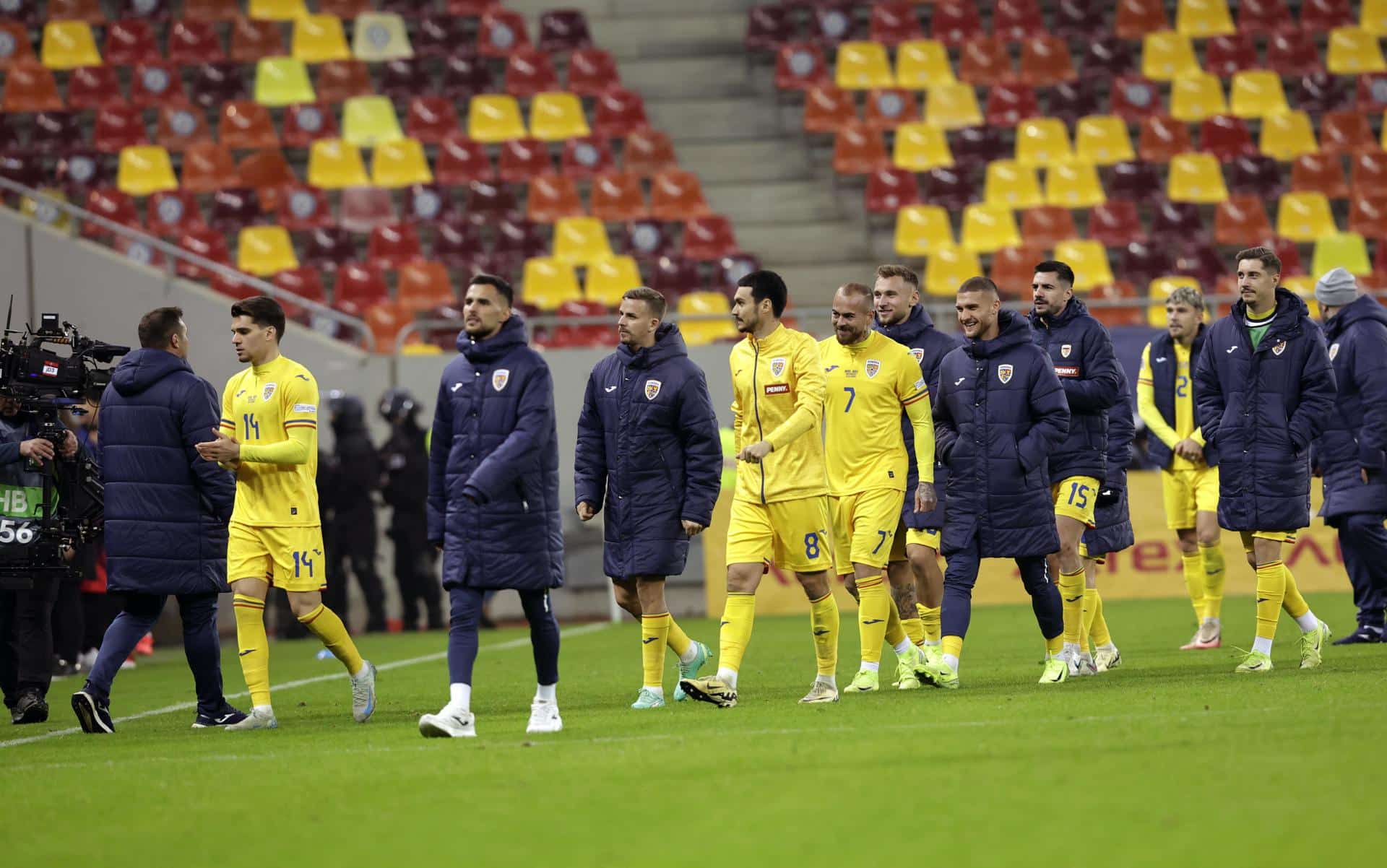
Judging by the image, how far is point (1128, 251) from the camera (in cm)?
2164

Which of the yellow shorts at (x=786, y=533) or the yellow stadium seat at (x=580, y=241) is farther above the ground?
the yellow stadium seat at (x=580, y=241)

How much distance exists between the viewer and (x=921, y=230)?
22141 mm

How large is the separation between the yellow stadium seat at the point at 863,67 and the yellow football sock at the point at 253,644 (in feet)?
55.0


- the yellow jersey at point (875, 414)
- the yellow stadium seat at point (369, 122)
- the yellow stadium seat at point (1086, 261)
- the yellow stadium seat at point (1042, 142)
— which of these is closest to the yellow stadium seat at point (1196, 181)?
the yellow stadium seat at point (1042, 142)

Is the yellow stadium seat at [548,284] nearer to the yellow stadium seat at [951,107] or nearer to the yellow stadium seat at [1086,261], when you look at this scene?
the yellow stadium seat at [951,107]

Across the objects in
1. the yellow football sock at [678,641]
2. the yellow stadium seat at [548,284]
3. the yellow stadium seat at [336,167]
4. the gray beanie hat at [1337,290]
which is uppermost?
the yellow stadium seat at [336,167]

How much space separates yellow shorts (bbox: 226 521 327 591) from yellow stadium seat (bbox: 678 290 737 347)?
31.2ft

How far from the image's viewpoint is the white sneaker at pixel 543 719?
8.27m

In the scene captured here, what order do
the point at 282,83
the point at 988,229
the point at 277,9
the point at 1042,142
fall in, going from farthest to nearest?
the point at 277,9 → the point at 282,83 → the point at 1042,142 → the point at 988,229

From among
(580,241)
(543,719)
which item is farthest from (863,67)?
(543,719)

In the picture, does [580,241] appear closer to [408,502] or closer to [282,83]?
[408,502]

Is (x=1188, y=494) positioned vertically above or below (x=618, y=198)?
below

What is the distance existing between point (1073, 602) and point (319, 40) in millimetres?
17884

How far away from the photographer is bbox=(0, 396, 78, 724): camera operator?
33.6 ft
